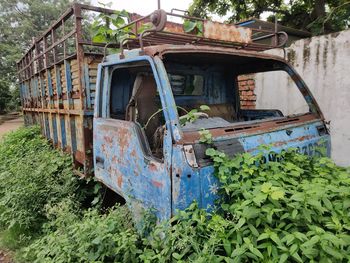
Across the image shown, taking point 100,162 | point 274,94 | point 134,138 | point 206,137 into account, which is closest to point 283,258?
point 206,137

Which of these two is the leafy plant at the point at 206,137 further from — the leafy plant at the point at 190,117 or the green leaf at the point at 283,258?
the green leaf at the point at 283,258

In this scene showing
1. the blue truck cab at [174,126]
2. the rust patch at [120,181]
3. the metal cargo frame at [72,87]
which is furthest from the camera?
the metal cargo frame at [72,87]

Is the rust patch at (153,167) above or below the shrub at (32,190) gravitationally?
above

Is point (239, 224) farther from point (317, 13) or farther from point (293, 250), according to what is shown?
point (317, 13)

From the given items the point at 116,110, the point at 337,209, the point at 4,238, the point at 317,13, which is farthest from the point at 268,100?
the point at 317,13

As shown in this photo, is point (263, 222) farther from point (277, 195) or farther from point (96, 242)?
point (96, 242)

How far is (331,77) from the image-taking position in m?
4.17

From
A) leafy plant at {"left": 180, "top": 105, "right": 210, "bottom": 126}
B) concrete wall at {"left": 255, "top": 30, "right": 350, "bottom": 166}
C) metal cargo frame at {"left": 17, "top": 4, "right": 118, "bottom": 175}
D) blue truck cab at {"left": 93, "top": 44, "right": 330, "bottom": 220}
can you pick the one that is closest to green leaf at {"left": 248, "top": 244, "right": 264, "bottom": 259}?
blue truck cab at {"left": 93, "top": 44, "right": 330, "bottom": 220}

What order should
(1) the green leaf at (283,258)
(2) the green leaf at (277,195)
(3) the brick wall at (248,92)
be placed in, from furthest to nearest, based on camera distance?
(3) the brick wall at (248,92) < (2) the green leaf at (277,195) < (1) the green leaf at (283,258)

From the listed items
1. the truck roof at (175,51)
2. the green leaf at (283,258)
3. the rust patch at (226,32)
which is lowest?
the green leaf at (283,258)

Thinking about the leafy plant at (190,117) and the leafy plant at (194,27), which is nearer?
the leafy plant at (190,117)

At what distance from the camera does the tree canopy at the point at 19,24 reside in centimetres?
2553

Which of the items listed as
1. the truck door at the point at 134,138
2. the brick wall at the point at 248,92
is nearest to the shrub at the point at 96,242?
the truck door at the point at 134,138

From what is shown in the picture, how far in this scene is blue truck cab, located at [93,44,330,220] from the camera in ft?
6.68
